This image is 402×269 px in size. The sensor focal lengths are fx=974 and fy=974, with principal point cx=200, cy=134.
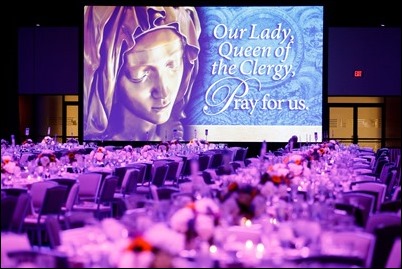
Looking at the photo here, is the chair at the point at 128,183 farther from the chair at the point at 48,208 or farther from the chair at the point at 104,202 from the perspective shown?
the chair at the point at 48,208

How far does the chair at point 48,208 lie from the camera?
10008mm

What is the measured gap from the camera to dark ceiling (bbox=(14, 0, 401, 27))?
82.9ft

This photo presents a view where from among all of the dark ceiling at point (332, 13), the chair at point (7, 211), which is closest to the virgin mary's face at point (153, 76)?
the dark ceiling at point (332, 13)

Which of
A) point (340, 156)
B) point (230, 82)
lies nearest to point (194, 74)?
point (230, 82)

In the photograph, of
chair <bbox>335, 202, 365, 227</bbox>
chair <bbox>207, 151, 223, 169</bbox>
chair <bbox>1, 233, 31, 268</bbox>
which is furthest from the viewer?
chair <bbox>207, 151, 223, 169</bbox>

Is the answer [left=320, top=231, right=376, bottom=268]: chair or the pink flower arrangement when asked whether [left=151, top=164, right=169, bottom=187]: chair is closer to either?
[left=320, top=231, right=376, bottom=268]: chair

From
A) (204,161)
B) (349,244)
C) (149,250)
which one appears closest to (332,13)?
(204,161)

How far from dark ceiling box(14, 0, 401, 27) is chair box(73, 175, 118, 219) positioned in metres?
12.6

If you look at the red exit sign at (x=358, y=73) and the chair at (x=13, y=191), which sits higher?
the red exit sign at (x=358, y=73)

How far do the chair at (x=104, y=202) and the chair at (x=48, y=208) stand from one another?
4.99 feet

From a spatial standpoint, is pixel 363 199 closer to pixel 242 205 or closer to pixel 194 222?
pixel 242 205

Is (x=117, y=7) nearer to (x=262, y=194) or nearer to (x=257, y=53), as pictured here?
(x=257, y=53)

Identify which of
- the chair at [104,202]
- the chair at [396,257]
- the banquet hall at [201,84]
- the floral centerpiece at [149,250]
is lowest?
the chair at [104,202]

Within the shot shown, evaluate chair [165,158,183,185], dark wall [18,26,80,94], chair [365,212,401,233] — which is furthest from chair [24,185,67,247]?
dark wall [18,26,80,94]
